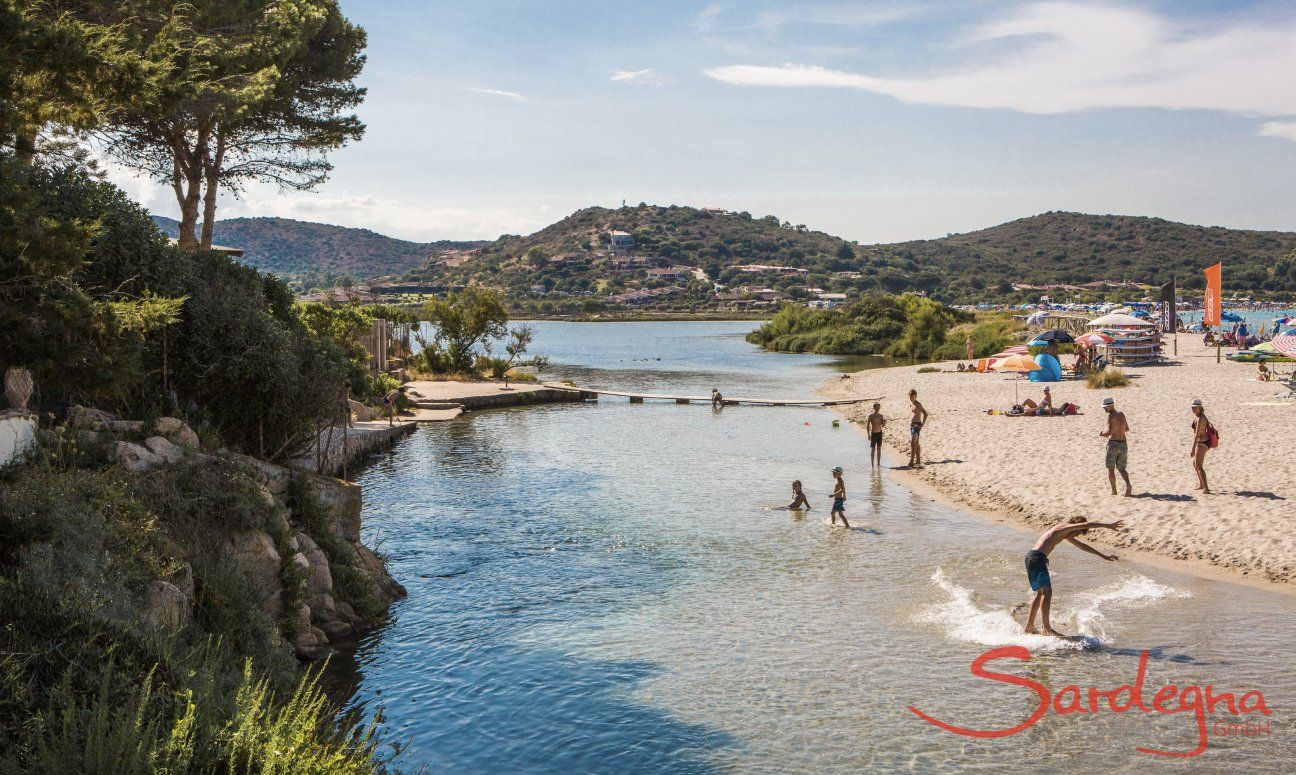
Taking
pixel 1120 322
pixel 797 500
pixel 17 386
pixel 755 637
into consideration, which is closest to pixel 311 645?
pixel 17 386

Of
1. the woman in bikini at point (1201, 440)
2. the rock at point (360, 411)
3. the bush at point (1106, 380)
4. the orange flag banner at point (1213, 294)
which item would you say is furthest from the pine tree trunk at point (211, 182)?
the orange flag banner at point (1213, 294)

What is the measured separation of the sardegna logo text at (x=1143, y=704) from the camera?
418 inches

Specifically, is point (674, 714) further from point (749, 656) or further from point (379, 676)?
point (379, 676)

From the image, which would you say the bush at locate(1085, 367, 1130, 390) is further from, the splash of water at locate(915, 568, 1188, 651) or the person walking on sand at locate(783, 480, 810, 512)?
the splash of water at locate(915, 568, 1188, 651)

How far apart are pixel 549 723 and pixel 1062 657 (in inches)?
269

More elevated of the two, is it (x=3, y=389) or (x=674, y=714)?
(x=3, y=389)

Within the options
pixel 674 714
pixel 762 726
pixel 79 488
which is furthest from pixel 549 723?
pixel 79 488

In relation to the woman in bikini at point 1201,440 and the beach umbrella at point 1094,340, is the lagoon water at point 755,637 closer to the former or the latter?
the woman in bikini at point 1201,440

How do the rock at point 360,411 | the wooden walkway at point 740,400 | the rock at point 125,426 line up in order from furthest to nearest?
the wooden walkway at point 740,400
the rock at point 360,411
the rock at point 125,426

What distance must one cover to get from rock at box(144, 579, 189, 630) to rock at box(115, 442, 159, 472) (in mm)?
2880

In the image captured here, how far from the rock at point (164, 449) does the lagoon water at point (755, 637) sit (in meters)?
3.69

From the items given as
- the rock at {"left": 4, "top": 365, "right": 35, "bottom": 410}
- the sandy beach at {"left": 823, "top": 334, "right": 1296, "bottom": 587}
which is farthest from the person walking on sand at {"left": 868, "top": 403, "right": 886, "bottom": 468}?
the rock at {"left": 4, "top": 365, "right": 35, "bottom": 410}

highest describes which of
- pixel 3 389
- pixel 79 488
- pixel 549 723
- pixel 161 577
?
pixel 3 389

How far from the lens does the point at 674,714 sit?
1136cm
